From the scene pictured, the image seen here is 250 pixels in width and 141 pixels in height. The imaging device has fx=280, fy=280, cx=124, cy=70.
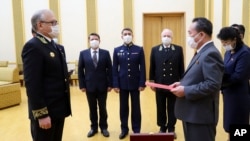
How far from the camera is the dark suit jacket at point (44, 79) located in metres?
2.17

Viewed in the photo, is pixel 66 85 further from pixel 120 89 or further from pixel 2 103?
pixel 2 103

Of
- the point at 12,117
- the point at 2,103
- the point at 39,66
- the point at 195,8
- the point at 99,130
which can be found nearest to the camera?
the point at 39,66

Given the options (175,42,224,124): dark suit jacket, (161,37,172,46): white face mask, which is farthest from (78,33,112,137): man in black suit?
(175,42,224,124): dark suit jacket

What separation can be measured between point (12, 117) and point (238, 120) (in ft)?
13.1

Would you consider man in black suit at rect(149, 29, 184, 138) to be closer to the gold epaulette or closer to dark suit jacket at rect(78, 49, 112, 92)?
dark suit jacket at rect(78, 49, 112, 92)

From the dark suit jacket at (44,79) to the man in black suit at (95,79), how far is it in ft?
5.10

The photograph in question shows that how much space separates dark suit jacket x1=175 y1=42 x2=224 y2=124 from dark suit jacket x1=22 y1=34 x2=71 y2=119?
1000 mm

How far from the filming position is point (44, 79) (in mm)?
2279

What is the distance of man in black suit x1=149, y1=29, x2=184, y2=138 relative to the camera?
12.7ft

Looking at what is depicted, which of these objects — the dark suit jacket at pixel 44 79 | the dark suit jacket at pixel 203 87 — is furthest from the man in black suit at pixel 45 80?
the dark suit jacket at pixel 203 87

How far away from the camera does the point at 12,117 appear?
5195 millimetres

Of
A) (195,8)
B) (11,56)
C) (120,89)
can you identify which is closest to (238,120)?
(120,89)

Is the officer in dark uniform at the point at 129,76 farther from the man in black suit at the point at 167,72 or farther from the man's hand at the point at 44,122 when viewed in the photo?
the man's hand at the point at 44,122

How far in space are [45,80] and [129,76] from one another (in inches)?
70.7
